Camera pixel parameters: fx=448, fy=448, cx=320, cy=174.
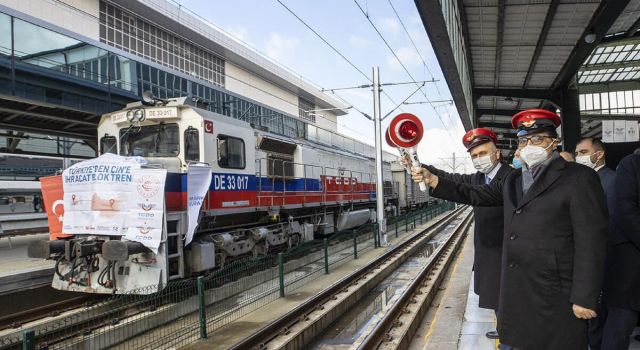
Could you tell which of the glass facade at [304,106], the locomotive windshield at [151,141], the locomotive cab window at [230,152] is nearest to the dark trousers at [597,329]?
the locomotive cab window at [230,152]

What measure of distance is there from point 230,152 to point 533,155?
26.4 ft

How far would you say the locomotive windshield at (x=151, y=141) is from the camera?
9.32 meters

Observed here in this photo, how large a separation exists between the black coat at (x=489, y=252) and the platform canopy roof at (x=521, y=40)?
3258mm

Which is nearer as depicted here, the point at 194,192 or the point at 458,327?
the point at 458,327

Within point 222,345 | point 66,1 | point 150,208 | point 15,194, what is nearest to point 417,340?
point 222,345

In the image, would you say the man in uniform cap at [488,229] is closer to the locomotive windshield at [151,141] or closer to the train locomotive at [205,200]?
the train locomotive at [205,200]

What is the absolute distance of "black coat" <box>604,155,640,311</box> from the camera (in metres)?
3.48

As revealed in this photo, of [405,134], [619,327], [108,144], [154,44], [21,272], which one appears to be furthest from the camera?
[154,44]

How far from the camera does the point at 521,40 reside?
10.4 metres

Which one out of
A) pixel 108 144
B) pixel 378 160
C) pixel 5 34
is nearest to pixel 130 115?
pixel 108 144

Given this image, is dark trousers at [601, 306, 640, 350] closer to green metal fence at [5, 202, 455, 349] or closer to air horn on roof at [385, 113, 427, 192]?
air horn on roof at [385, 113, 427, 192]

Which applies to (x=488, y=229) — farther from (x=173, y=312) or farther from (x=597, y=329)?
(x=173, y=312)

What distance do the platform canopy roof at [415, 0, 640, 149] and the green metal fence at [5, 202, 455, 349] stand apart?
5121mm

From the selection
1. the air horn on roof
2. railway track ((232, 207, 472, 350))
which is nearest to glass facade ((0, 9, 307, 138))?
railway track ((232, 207, 472, 350))
